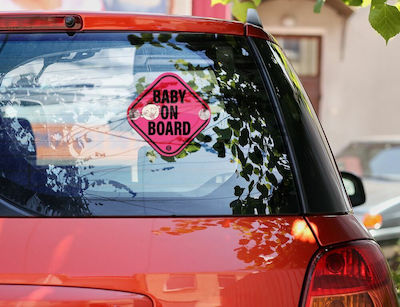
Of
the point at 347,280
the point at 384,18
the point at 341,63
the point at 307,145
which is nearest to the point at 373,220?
the point at 384,18

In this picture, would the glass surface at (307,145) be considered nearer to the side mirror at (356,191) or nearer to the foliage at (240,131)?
the foliage at (240,131)

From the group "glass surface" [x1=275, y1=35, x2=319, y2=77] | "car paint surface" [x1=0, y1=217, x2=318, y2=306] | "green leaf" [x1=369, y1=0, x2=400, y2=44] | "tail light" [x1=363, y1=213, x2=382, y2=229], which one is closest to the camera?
"car paint surface" [x1=0, y1=217, x2=318, y2=306]

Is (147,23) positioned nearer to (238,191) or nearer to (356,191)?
(238,191)

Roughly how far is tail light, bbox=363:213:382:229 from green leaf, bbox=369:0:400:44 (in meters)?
4.02

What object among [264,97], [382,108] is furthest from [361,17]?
[264,97]

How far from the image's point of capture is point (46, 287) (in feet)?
5.87

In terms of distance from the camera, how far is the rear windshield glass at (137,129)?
197 cm

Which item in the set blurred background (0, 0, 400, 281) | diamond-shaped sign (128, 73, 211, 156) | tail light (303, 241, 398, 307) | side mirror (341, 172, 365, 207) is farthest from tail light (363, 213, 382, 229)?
blurred background (0, 0, 400, 281)

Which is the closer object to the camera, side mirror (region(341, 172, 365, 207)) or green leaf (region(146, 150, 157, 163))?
green leaf (region(146, 150, 157, 163))

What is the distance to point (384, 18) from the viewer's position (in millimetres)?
3348

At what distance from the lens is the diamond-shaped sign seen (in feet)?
6.66

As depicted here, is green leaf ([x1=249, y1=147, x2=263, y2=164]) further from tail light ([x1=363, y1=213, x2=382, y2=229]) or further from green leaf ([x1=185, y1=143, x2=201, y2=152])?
tail light ([x1=363, y1=213, x2=382, y2=229])

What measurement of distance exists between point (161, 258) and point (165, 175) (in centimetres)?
26

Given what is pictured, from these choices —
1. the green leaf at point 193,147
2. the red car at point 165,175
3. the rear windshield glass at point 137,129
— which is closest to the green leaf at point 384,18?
the red car at point 165,175
